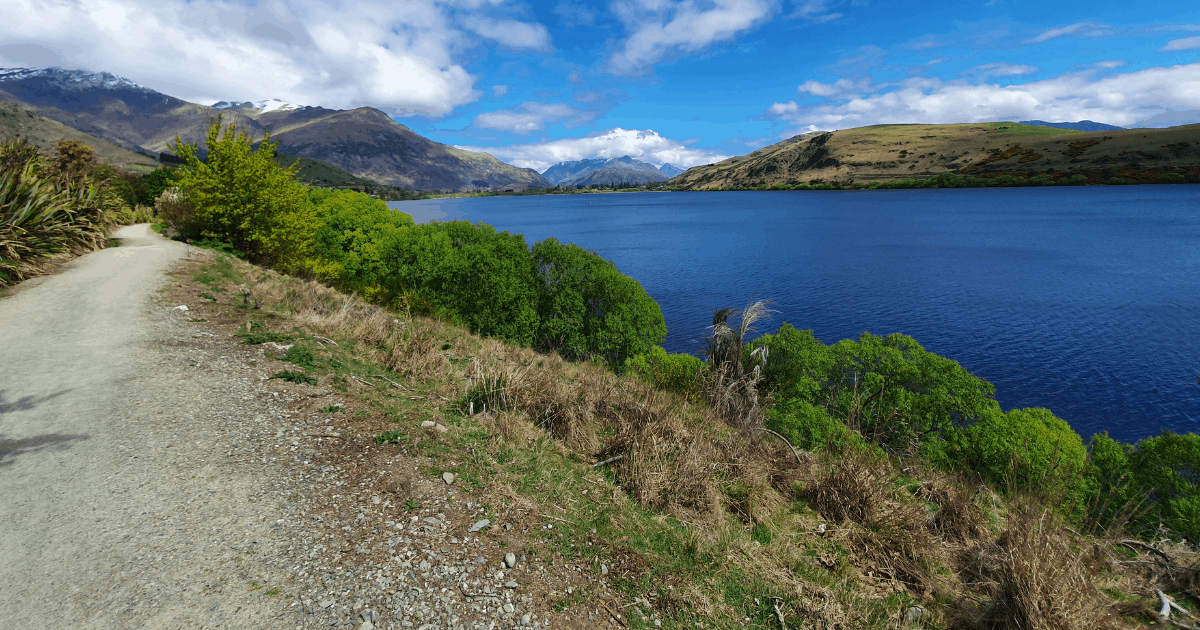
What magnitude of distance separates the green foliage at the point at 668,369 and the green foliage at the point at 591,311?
1385 mm

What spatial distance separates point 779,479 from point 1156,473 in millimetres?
16101

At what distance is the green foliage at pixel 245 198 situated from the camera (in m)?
25.8

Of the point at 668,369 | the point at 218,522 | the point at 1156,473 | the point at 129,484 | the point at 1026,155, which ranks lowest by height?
the point at 1156,473

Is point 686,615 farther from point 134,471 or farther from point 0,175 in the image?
point 0,175

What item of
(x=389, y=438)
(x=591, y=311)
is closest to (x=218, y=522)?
(x=389, y=438)

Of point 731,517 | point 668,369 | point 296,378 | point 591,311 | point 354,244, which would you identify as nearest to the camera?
point 731,517

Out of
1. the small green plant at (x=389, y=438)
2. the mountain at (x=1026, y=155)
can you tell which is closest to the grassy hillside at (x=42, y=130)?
the small green plant at (x=389, y=438)

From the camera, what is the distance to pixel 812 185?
189125mm

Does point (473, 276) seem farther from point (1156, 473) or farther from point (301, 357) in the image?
point (1156, 473)

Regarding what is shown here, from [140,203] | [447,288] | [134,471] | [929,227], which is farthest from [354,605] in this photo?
[929,227]

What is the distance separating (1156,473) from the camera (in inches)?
614

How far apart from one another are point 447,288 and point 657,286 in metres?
24.0

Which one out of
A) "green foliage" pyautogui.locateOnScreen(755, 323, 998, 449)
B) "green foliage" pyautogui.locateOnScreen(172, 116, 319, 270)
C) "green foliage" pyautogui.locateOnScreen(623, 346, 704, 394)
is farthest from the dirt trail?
"green foliage" pyautogui.locateOnScreen(755, 323, 998, 449)

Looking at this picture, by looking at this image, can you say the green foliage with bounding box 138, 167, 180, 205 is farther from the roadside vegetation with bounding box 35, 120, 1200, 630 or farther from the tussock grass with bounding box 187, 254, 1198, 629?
the tussock grass with bounding box 187, 254, 1198, 629
